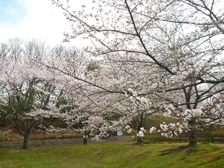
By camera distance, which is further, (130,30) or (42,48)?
(42,48)

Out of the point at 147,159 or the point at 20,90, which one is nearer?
the point at 147,159

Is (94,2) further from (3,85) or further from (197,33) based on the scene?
(3,85)

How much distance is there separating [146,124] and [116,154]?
10988 mm

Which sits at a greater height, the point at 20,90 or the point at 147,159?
the point at 20,90

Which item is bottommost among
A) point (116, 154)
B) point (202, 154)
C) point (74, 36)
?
point (116, 154)

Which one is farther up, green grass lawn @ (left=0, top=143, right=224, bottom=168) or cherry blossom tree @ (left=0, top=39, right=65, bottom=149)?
cherry blossom tree @ (left=0, top=39, right=65, bottom=149)

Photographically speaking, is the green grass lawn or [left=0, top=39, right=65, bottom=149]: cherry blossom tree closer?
the green grass lawn

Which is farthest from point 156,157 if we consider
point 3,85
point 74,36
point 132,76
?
point 3,85

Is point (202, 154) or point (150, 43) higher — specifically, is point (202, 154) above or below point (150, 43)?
below

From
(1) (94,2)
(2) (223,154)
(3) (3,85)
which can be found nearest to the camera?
(1) (94,2)

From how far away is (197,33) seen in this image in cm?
452

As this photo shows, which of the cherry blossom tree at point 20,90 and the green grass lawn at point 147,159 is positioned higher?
the cherry blossom tree at point 20,90

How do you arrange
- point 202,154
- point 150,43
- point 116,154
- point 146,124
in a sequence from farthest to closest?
point 146,124, point 116,154, point 150,43, point 202,154

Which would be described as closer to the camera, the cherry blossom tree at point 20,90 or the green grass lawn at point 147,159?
the green grass lawn at point 147,159
